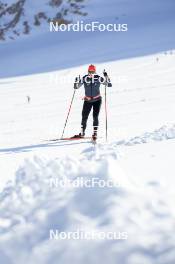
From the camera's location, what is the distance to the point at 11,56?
46.3 m

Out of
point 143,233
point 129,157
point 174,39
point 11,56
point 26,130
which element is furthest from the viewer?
point 11,56

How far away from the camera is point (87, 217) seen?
17.0 feet

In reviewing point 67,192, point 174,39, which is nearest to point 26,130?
point 67,192

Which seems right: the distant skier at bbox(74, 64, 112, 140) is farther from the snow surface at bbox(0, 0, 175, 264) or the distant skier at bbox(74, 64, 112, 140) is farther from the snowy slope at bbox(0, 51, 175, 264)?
the snowy slope at bbox(0, 51, 175, 264)

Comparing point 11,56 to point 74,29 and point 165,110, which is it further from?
point 165,110

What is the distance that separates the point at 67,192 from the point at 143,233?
993 millimetres

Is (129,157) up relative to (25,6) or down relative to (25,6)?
down

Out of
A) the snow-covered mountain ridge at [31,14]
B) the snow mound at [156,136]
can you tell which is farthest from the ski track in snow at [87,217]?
the snow-covered mountain ridge at [31,14]
